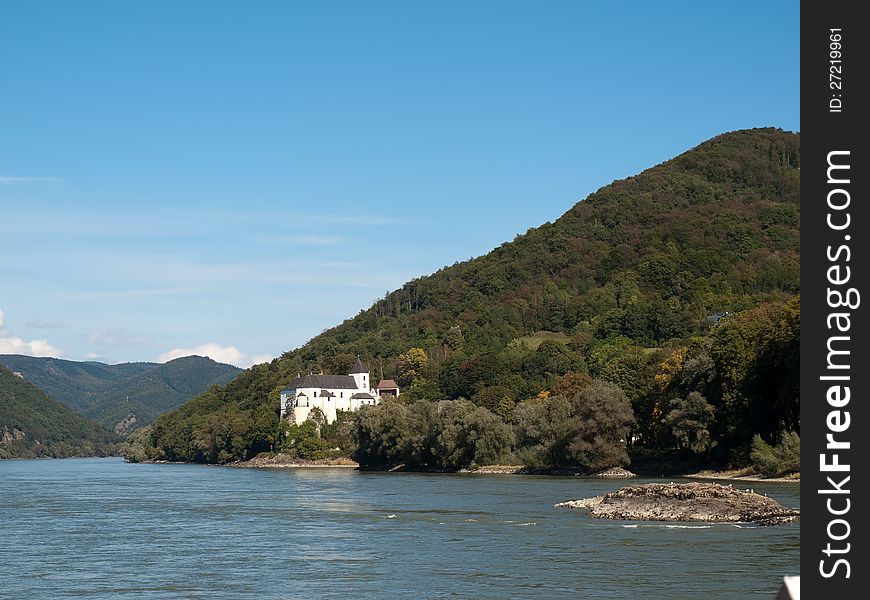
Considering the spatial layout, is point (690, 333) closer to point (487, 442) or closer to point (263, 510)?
point (487, 442)

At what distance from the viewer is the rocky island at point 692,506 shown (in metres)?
44.1

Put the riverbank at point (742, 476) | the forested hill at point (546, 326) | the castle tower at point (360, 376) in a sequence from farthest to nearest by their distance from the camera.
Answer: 1. the castle tower at point (360, 376)
2. the forested hill at point (546, 326)
3. the riverbank at point (742, 476)

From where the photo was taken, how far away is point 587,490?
64000 millimetres

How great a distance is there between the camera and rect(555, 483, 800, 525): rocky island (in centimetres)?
4411

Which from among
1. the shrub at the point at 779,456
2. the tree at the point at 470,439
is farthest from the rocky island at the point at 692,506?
the tree at the point at 470,439

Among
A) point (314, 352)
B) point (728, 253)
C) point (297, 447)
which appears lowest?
point (297, 447)

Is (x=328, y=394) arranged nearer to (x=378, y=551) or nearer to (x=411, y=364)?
(x=411, y=364)

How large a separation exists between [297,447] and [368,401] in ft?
63.3
